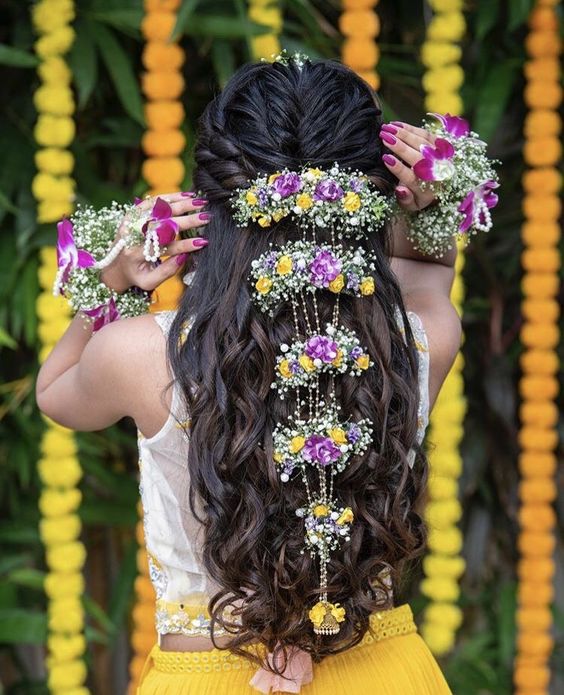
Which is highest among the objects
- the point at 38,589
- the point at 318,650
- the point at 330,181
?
the point at 330,181

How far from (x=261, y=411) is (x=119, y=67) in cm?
154

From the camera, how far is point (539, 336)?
8.46ft

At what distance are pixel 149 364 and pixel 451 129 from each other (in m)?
0.54

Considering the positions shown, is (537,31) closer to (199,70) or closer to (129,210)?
(199,70)

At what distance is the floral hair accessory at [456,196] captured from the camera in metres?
1.46

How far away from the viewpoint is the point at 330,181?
123 centimetres

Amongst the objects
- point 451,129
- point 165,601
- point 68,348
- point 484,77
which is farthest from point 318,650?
point 484,77

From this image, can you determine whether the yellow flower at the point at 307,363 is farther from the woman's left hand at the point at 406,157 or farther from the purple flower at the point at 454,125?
the purple flower at the point at 454,125

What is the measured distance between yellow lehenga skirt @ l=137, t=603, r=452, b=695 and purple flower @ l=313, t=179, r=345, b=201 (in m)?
0.55

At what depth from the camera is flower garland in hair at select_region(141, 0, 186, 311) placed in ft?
7.48

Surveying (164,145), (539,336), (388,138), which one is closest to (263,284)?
(388,138)

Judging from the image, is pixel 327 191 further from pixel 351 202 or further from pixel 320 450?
pixel 320 450

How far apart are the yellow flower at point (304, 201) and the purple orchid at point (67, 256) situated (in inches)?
14.2

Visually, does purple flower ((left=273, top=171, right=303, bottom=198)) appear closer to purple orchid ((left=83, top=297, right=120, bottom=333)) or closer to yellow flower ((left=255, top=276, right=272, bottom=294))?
yellow flower ((left=255, top=276, right=272, bottom=294))
